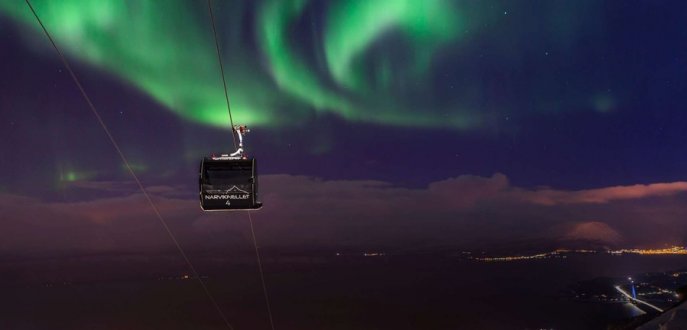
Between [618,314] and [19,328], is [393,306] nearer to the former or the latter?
[618,314]

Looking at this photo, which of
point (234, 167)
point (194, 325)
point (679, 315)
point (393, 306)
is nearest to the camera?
point (234, 167)

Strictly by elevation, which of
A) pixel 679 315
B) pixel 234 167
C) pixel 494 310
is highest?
pixel 234 167

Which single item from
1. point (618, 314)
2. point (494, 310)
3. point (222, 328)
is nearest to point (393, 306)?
point (494, 310)

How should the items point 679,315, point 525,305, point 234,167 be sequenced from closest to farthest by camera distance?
point 234,167 → point 679,315 → point 525,305

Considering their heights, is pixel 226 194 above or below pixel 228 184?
below
